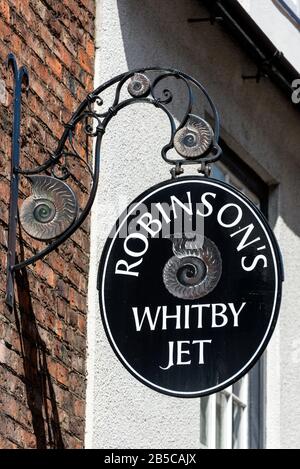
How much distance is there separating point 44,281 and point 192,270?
1.11m

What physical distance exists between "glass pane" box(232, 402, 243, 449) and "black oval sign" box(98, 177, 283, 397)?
3.17m

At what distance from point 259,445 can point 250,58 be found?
2.56 metres

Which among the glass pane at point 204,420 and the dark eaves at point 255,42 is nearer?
the glass pane at point 204,420

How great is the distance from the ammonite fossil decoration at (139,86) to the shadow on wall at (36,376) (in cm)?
102

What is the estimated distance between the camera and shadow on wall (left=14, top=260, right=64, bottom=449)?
7266 millimetres

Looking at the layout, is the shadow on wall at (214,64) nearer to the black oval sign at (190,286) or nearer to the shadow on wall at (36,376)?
the shadow on wall at (36,376)

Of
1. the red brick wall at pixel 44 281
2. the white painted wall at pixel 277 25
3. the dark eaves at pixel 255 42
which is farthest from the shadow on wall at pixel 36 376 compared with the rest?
the white painted wall at pixel 277 25

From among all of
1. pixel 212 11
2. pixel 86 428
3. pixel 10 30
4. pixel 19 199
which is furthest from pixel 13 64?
pixel 212 11

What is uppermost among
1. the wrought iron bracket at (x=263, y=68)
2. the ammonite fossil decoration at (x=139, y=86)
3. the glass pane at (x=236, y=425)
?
the wrought iron bracket at (x=263, y=68)

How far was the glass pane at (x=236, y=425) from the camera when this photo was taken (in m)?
9.75

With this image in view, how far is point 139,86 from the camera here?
7.06 m

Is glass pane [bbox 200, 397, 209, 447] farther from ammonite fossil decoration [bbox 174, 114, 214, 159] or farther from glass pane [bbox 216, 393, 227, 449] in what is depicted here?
ammonite fossil decoration [bbox 174, 114, 214, 159]

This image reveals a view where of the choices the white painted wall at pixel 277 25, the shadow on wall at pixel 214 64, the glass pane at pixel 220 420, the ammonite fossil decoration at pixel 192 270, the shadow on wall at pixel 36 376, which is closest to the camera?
the ammonite fossil decoration at pixel 192 270

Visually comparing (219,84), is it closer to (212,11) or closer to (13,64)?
(212,11)
